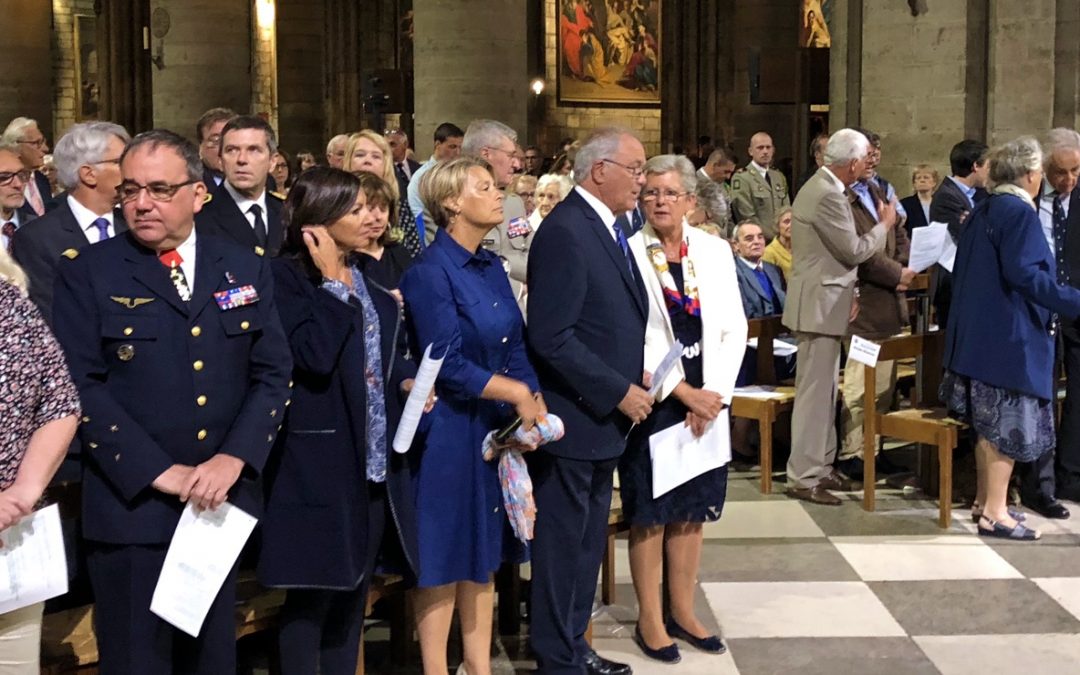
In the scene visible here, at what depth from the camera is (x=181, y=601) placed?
3463 mm

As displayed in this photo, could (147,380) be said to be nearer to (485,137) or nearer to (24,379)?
(24,379)

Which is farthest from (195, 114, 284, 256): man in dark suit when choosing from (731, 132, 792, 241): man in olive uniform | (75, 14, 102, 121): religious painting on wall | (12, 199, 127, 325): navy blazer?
(75, 14, 102, 121): religious painting on wall

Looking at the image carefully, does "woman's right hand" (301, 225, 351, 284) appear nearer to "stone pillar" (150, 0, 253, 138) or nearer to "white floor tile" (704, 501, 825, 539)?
"white floor tile" (704, 501, 825, 539)

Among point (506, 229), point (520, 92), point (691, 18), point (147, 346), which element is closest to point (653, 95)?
point (691, 18)

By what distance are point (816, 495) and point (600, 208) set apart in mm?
3003

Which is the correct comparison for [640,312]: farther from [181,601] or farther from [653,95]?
[653,95]

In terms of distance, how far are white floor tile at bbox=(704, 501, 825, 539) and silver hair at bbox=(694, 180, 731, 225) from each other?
1430mm

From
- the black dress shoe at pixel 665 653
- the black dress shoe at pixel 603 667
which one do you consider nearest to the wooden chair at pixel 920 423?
the black dress shoe at pixel 665 653

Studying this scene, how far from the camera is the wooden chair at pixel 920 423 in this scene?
6.64 metres

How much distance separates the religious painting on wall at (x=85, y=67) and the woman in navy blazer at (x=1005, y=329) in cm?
2669

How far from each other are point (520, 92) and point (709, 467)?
31.9 feet

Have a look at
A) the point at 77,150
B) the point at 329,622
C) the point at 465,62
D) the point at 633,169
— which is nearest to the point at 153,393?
the point at 329,622

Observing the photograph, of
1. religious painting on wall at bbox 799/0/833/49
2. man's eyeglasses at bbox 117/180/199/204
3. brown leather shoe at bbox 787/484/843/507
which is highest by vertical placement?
religious painting on wall at bbox 799/0/833/49

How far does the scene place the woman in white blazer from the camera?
4.90 metres
